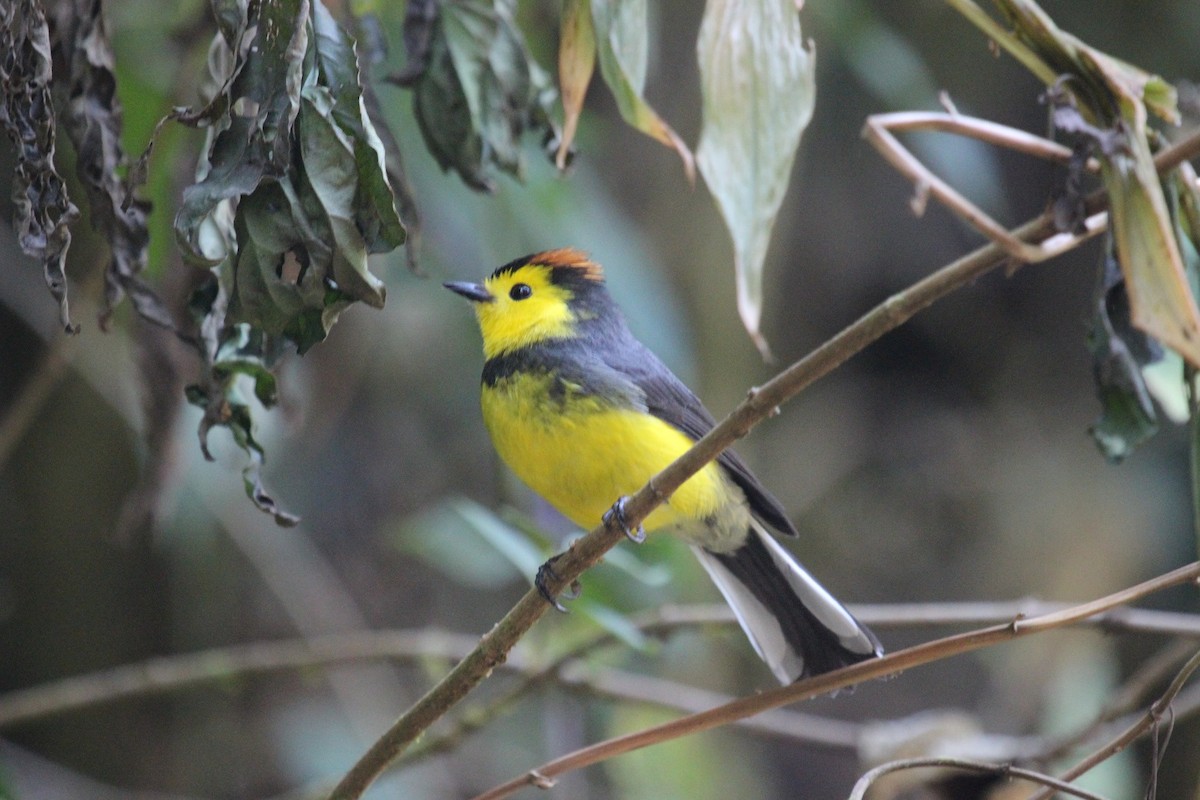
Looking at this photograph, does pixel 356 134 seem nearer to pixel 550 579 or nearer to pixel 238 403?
pixel 238 403

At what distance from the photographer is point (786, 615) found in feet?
8.80

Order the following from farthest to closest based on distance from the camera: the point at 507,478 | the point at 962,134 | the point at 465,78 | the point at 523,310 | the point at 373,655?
the point at 507,478, the point at 373,655, the point at 523,310, the point at 465,78, the point at 962,134

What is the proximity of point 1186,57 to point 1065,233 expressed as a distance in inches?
172

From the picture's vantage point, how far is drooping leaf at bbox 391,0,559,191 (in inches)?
84.5

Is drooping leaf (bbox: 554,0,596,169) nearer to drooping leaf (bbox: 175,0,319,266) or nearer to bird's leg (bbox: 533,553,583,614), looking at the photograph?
drooping leaf (bbox: 175,0,319,266)

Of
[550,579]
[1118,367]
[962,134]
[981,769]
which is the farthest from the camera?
[550,579]

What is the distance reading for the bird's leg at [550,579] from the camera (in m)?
1.77

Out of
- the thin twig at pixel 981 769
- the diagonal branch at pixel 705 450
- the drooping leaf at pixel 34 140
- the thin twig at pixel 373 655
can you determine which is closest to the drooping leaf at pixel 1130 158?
the diagonal branch at pixel 705 450

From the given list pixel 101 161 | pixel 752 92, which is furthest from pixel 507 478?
pixel 752 92

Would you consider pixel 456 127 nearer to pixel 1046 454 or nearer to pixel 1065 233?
pixel 1065 233

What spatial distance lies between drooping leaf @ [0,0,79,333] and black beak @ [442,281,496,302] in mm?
1411

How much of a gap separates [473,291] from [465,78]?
957mm

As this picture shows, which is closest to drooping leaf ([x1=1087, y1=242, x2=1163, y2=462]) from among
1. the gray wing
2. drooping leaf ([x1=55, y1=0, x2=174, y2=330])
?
the gray wing

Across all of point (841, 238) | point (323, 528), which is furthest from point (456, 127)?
point (841, 238)
